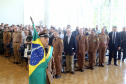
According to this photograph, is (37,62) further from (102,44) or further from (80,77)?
(102,44)

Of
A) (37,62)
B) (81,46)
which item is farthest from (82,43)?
(37,62)

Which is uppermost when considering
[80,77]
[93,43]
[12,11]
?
[12,11]

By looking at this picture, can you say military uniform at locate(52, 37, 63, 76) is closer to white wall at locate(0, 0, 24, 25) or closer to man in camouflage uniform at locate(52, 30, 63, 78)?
man in camouflage uniform at locate(52, 30, 63, 78)

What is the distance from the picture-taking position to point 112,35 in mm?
6121

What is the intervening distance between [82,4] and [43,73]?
11.2 metres

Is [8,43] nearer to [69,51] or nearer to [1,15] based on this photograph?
[69,51]

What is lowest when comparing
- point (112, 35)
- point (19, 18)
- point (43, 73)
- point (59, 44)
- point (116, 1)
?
point (43, 73)

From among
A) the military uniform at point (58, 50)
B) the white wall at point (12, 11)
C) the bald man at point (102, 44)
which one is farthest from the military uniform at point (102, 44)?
the white wall at point (12, 11)

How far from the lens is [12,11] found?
1270 centimetres

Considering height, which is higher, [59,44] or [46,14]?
[46,14]

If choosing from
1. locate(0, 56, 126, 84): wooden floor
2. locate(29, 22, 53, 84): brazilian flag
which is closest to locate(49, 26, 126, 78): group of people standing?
locate(0, 56, 126, 84): wooden floor

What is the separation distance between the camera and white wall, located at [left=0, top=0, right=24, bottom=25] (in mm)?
12156

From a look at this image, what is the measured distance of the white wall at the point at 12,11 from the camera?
12156 millimetres

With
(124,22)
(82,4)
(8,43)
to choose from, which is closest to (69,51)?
(8,43)
